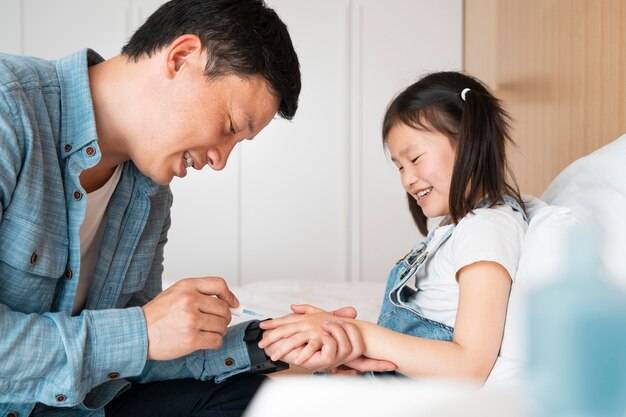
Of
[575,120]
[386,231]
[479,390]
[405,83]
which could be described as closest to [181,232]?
[386,231]

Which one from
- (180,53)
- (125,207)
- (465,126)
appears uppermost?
(180,53)

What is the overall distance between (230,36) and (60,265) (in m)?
0.42

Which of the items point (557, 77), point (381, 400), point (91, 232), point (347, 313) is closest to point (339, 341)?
point (347, 313)

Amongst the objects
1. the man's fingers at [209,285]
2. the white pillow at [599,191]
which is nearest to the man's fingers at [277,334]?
Answer: the man's fingers at [209,285]

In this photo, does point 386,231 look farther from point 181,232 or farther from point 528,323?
point 528,323

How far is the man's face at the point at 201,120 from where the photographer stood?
98 cm

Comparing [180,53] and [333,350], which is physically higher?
[180,53]

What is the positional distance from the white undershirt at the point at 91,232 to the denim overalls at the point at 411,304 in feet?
1.77

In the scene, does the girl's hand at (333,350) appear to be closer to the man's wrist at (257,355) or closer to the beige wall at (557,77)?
the man's wrist at (257,355)

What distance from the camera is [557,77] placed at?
1774 mm

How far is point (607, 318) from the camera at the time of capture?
187 mm

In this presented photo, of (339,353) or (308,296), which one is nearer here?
(339,353)

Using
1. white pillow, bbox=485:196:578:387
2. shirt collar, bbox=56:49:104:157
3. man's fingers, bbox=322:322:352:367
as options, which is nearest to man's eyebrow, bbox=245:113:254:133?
shirt collar, bbox=56:49:104:157

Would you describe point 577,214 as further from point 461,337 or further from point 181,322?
point 181,322
